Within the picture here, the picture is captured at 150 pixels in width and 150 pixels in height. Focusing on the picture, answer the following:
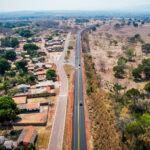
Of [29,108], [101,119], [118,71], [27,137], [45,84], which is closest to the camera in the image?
[27,137]

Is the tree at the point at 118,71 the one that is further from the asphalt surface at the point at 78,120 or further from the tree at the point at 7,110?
the tree at the point at 7,110

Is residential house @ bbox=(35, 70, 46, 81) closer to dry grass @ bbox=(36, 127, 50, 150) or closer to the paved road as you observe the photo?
the paved road

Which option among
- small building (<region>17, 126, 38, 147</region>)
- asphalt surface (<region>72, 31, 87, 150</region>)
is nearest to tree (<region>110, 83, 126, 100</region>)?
asphalt surface (<region>72, 31, 87, 150</region>)

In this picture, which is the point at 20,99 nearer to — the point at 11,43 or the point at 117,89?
the point at 117,89

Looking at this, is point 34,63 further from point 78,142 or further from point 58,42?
point 78,142

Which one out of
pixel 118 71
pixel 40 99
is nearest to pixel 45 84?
pixel 40 99

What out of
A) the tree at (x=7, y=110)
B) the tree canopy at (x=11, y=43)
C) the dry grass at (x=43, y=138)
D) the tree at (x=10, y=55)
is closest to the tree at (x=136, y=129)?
the dry grass at (x=43, y=138)

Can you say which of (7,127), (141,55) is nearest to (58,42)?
(141,55)

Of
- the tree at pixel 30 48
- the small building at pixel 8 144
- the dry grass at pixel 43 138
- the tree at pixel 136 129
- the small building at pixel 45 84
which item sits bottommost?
the dry grass at pixel 43 138
